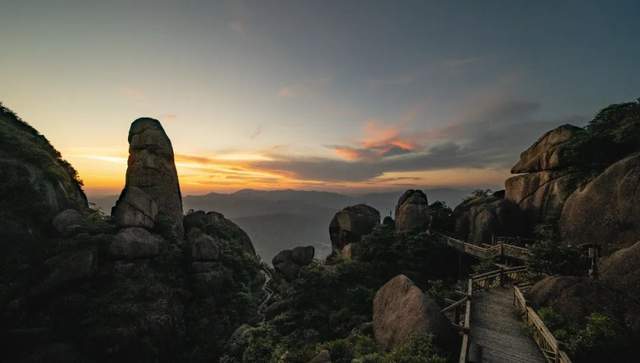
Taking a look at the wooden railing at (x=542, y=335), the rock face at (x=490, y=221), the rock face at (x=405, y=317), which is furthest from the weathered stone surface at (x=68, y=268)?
the rock face at (x=490, y=221)

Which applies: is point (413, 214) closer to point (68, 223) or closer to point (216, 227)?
point (216, 227)

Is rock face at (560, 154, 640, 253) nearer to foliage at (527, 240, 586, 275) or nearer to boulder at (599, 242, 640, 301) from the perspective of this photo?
foliage at (527, 240, 586, 275)

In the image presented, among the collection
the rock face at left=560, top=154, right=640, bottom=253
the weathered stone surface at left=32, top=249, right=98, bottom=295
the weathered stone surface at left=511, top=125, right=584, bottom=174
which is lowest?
the weathered stone surface at left=32, top=249, right=98, bottom=295

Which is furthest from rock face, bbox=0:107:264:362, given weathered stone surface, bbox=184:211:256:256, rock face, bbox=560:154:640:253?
rock face, bbox=560:154:640:253

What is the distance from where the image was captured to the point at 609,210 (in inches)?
726

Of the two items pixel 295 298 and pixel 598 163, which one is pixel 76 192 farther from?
pixel 598 163

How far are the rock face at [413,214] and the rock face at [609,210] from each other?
43.6 ft

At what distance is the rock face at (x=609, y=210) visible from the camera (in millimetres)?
17156

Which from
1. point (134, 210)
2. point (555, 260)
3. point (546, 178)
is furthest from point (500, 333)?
point (134, 210)

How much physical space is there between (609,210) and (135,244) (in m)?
36.8

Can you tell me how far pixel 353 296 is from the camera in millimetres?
22484

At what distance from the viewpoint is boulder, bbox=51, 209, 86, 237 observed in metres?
24.8

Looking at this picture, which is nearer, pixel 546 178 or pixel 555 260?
pixel 555 260

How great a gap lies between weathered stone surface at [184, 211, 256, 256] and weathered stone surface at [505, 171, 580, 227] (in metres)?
32.9
